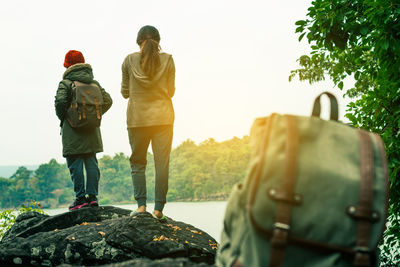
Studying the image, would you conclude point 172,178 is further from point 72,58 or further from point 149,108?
point 149,108

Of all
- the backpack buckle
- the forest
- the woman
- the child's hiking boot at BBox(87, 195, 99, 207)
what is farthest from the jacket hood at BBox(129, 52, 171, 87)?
the forest

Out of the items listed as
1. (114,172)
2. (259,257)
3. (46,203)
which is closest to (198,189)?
(114,172)

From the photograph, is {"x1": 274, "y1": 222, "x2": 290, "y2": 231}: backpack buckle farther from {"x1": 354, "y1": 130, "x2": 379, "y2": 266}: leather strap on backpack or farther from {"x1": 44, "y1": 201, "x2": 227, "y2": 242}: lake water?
{"x1": 44, "y1": 201, "x2": 227, "y2": 242}: lake water

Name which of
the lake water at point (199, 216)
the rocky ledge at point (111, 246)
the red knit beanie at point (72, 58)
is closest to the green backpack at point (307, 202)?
the rocky ledge at point (111, 246)

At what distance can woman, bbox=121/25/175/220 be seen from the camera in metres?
4.84

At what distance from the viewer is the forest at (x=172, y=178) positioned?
4178cm

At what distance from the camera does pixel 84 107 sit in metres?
5.97

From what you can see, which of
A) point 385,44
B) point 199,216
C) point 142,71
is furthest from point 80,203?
point 199,216

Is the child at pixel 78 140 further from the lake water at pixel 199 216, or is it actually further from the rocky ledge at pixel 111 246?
the lake water at pixel 199 216

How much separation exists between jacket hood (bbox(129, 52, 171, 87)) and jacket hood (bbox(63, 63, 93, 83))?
4.74ft

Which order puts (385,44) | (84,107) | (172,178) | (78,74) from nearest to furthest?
(385,44), (84,107), (78,74), (172,178)

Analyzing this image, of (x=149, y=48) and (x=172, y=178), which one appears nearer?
(x=149, y=48)

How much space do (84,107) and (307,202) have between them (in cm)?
457

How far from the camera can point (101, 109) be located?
6.20 m
